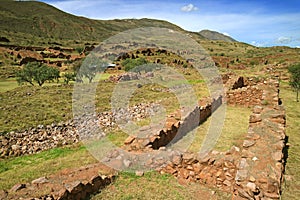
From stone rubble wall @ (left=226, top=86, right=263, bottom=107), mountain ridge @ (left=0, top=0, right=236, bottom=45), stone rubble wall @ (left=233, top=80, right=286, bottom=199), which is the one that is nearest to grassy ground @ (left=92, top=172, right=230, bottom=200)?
stone rubble wall @ (left=233, top=80, right=286, bottom=199)

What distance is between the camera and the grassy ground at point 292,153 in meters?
7.50

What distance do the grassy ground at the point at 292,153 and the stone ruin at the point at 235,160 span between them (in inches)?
13.3

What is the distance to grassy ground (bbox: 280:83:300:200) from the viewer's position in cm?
750

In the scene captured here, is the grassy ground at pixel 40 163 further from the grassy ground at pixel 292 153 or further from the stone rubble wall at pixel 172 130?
the grassy ground at pixel 292 153

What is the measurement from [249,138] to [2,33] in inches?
3754

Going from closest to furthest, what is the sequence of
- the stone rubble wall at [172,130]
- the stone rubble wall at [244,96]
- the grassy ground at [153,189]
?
the grassy ground at [153,189]
the stone rubble wall at [172,130]
the stone rubble wall at [244,96]

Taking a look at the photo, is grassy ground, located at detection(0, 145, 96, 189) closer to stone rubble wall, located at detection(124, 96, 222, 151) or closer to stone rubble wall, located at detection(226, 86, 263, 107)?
stone rubble wall, located at detection(124, 96, 222, 151)

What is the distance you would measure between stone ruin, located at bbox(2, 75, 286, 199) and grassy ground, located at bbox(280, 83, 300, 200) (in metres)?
0.34

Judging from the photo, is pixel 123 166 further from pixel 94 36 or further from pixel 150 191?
pixel 94 36

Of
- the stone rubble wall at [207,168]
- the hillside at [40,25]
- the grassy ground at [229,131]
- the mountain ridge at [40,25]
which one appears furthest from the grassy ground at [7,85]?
the mountain ridge at [40,25]

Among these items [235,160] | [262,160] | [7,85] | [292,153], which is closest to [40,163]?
[235,160]

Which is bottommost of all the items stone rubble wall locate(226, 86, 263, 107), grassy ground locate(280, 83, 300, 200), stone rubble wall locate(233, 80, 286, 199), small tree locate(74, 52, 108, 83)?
grassy ground locate(280, 83, 300, 200)

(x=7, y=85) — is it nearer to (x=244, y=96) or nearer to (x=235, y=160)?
(x=244, y=96)

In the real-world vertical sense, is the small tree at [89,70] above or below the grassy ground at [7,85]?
above
